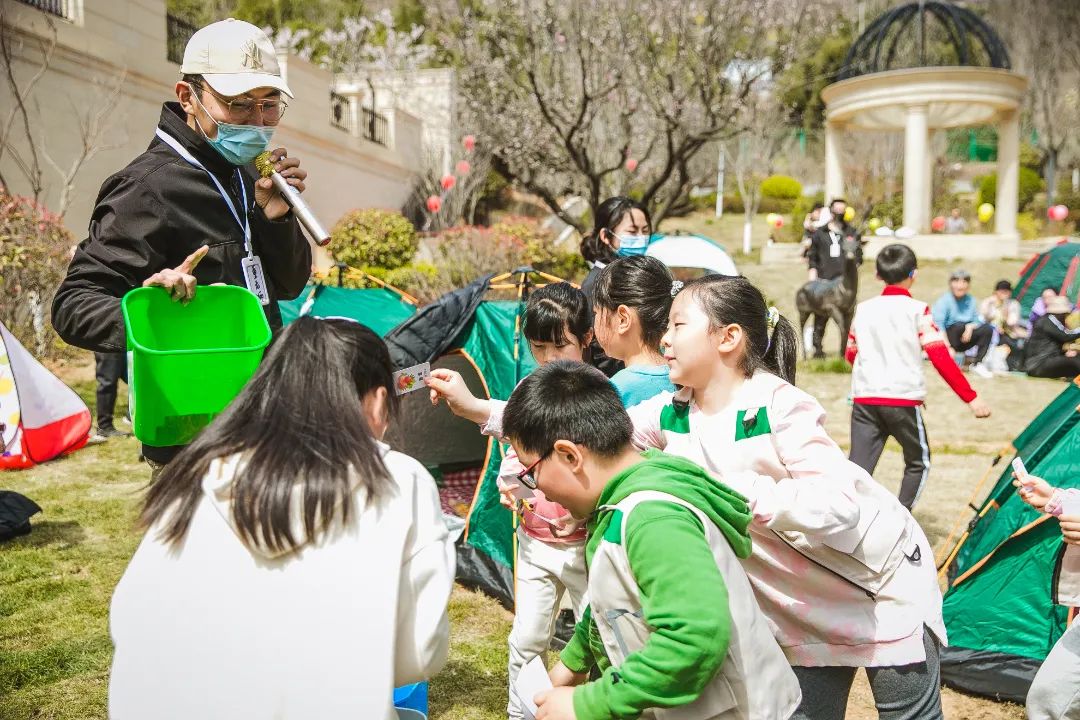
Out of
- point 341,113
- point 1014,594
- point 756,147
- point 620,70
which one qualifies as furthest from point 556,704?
point 756,147

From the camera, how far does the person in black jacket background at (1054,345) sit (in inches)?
423

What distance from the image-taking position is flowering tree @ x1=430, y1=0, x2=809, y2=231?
13.8 m

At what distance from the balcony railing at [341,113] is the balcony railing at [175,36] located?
4.11 m

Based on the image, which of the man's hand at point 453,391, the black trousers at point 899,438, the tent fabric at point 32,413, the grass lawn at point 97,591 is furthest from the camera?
the tent fabric at point 32,413

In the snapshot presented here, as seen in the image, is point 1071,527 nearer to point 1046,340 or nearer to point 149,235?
point 149,235

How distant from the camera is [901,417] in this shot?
15.5 feet

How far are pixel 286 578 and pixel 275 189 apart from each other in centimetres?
128

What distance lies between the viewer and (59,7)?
1130 cm

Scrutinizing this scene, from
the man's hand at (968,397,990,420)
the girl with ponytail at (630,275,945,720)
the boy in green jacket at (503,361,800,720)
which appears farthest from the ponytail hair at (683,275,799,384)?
the man's hand at (968,397,990,420)

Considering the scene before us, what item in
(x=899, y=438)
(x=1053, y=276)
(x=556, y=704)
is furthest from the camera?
(x=1053, y=276)

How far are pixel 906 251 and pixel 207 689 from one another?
4.11 m

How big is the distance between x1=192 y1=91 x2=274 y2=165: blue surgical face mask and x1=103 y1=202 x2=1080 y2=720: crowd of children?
3.04ft

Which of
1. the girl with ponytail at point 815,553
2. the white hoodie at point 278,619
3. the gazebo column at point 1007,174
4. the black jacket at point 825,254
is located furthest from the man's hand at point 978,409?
the gazebo column at point 1007,174

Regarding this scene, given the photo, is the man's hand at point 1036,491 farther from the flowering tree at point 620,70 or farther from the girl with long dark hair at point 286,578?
the flowering tree at point 620,70
